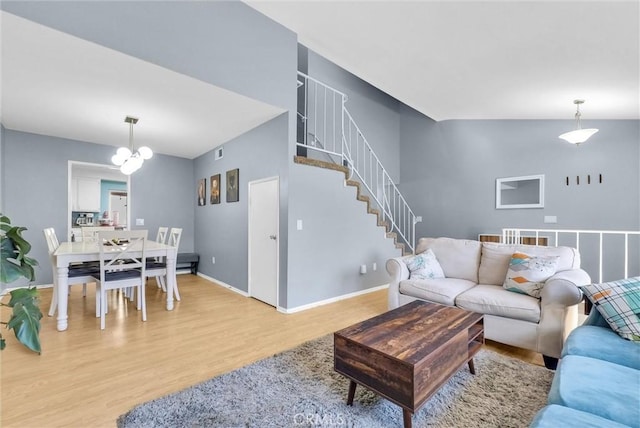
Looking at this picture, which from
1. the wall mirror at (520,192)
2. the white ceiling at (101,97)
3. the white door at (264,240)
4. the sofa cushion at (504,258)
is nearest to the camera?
the white ceiling at (101,97)

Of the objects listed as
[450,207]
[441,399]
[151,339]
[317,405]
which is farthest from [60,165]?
[450,207]

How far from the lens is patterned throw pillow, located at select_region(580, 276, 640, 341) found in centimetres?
165

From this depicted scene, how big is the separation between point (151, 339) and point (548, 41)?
4651 mm

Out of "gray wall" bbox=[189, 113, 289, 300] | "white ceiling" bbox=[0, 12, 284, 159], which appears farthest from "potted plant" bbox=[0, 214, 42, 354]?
"gray wall" bbox=[189, 113, 289, 300]

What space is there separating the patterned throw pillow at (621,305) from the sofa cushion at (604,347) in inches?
2.3

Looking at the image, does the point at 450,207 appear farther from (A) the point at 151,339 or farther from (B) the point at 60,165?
(B) the point at 60,165

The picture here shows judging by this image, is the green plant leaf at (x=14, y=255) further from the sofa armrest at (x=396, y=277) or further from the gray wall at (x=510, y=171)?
the gray wall at (x=510, y=171)

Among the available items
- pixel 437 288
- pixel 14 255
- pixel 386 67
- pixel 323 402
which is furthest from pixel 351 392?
pixel 386 67

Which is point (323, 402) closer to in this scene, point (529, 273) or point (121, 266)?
point (529, 273)

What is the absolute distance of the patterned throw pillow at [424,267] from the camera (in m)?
3.15

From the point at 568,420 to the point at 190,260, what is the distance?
5.59m

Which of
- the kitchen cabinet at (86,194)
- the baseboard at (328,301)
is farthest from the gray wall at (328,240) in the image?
the kitchen cabinet at (86,194)

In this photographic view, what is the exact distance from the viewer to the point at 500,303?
2422 millimetres

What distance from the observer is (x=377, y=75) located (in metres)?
4.08
